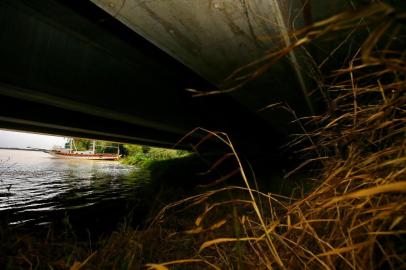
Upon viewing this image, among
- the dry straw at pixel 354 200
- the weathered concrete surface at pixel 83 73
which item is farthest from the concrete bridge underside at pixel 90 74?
the dry straw at pixel 354 200

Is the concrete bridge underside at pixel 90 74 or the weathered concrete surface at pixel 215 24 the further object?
the concrete bridge underside at pixel 90 74

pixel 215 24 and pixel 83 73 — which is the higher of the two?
pixel 83 73

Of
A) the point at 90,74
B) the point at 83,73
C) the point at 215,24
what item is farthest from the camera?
the point at 90,74

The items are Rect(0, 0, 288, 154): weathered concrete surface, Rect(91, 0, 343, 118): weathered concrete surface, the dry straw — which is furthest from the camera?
Rect(0, 0, 288, 154): weathered concrete surface

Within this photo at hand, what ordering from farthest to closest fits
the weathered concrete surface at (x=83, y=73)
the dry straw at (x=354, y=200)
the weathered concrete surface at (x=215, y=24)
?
the weathered concrete surface at (x=83, y=73) < the weathered concrete surface at (x=215, y=24) < the dry straw at (x=354, y=200)

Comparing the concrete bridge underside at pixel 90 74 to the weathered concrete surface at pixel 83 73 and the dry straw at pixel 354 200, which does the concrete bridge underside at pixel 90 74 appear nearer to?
the weathered concrete surface at pixel 83 73

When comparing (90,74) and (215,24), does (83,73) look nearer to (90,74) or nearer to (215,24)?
(90,74)

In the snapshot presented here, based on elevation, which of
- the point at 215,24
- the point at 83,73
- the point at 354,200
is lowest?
the point at 354,200

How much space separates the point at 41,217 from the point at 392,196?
554 cm

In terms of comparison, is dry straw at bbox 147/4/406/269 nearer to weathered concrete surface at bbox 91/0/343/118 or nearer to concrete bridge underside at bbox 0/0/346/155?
weathered concrete surface at bbox 91/0/343/118

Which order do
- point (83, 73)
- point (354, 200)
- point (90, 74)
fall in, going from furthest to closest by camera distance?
point (90, 74) → point (83, 73) → point (354, 200)

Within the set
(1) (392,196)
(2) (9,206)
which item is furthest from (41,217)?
(1) (392,196)

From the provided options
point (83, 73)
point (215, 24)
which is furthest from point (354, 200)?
point (83, 73)

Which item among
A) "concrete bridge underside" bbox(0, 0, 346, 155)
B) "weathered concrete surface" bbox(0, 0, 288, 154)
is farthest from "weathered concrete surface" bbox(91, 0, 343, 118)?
"weathered concrete surface" bbox(0, 0, 288, 154)
